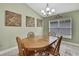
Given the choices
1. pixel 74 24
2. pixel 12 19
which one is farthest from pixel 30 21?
pixel 74 24

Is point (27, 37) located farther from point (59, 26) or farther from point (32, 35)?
point (59, 26)

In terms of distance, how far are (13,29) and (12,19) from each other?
180 millimetres

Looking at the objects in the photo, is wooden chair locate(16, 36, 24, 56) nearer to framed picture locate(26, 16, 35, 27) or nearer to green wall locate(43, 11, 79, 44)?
framed picture locate(26, 16, 35, 27)

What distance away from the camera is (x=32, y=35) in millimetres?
2027

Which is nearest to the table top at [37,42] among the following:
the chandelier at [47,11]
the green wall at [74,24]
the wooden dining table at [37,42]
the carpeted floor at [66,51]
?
the wooden dining table at [37,42]

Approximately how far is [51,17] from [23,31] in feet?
1.88

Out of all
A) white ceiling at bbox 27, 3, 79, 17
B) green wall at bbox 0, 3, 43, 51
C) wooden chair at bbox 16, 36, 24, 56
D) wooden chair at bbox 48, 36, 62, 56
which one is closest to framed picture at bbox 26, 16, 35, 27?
green wall at bbox 0, 3, 43, 51

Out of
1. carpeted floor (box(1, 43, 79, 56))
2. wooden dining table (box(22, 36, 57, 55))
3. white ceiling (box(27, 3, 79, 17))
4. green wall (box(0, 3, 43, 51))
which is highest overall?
white ceiling (box(27, 3, 79, 17))

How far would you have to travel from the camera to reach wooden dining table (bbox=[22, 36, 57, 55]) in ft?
6.41

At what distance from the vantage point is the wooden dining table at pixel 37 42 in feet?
6.41

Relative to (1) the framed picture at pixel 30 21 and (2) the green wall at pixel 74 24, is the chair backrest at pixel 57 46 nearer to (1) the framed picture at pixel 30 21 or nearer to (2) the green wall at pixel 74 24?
(2) the green wall at pixel 74 24

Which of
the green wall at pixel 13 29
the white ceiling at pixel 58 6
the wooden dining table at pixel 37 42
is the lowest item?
the wooden dining table at pixel 37 42

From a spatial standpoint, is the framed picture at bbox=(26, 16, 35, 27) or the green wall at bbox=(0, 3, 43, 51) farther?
the framed picture at bbox=(26, 16, 35, 27)

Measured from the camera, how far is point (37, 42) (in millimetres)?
2010
